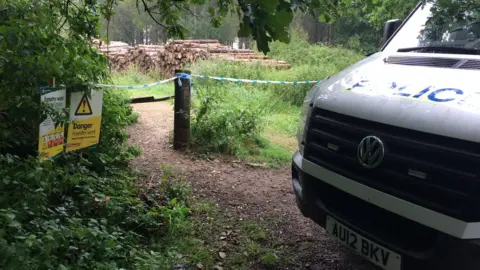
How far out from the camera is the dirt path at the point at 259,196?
3.78 metres

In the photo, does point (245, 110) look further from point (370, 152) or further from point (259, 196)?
point (370, 152)

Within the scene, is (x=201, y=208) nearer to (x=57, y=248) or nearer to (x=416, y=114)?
(x=57, y=248)

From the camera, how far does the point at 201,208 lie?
4.58 meters

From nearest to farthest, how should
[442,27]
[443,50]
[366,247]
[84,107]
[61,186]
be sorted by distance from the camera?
1. [366,247]
2. [443,50]
3. [61,186]
4. [442,27]
5. [84,107]

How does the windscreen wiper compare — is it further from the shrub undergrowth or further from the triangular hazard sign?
the triangular hazard sign

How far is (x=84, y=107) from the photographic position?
406cm

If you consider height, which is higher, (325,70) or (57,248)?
(325,70)

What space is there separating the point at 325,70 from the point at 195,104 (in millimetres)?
7055

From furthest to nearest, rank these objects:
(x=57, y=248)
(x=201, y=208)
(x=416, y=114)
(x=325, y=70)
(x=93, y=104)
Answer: (x=325, y=70) → (x=201, y=208) → (x=93, y=104) → (x=57, y=248) → (x=416, y=114)

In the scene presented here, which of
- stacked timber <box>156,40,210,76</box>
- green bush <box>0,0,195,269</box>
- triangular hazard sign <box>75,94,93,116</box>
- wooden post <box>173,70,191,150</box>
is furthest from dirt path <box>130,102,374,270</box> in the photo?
stacked timber <box>156,40,210,76</box>

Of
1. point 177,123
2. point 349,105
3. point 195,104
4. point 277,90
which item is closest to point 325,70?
point 277,90

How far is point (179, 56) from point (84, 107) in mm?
12036

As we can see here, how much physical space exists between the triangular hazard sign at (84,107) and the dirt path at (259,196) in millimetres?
1628

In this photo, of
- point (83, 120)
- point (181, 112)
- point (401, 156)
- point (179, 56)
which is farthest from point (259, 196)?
point (179, 56)
